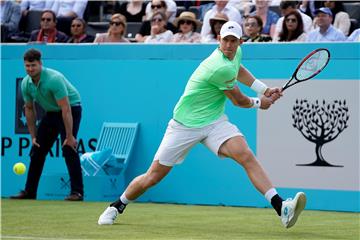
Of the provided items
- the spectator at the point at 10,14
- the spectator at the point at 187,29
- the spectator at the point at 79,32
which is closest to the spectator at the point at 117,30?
the spectator at the point at 79,32

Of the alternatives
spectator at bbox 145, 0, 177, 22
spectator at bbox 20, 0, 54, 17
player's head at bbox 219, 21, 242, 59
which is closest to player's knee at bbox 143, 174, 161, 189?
player's head at bbox 219, 21, 242, 59

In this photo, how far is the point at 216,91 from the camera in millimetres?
8875

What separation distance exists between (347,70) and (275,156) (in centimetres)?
138

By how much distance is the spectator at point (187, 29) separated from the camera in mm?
13125

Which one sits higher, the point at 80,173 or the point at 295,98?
the point at 295,98

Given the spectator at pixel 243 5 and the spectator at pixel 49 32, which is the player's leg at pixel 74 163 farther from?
the spectator at pixel 243 5

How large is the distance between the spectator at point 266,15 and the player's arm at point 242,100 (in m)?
4.17

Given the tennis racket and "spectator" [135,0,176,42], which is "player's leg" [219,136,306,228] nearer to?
the tennis racket

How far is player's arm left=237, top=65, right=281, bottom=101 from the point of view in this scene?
28.8ft

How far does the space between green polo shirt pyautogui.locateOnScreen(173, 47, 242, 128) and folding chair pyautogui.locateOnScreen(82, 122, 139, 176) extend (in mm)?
3722

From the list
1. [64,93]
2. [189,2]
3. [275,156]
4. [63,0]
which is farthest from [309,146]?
[63,0]

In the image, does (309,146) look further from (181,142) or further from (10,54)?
(10,54)

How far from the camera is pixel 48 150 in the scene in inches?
498

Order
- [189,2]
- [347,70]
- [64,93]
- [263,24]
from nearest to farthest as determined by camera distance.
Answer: [347,70] → [64,93] → [263,24] → [189,2]
